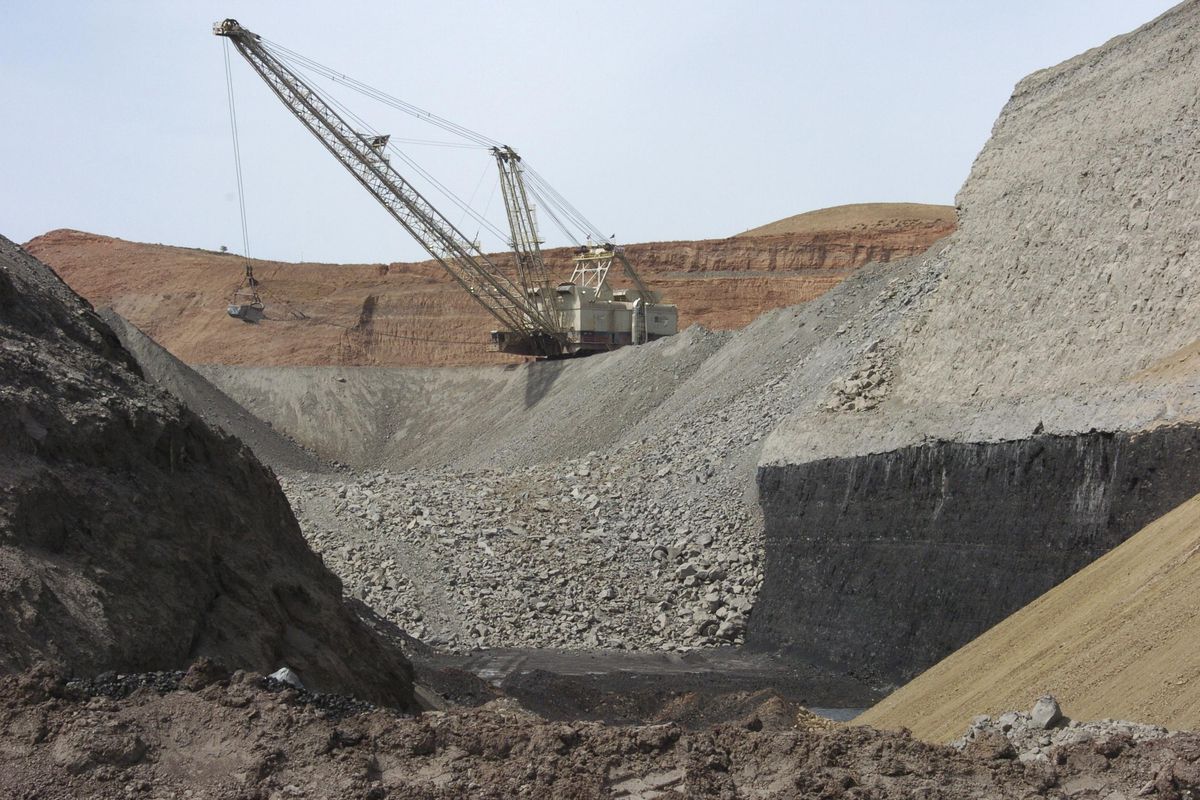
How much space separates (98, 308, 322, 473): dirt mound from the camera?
38.6 m

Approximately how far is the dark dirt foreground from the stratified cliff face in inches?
270

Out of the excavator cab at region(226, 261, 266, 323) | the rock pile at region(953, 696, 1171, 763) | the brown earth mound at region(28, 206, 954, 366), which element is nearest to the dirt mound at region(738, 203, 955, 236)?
the brown earth mound at region(28, 206, 954, 366)

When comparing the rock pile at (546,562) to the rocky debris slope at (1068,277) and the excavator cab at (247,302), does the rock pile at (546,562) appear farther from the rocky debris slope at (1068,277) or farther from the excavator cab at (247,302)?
the excavator cab at (247,302)

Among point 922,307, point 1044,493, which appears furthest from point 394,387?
point 1044,493

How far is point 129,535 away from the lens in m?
9.66

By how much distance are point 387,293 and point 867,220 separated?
2901 centimetres

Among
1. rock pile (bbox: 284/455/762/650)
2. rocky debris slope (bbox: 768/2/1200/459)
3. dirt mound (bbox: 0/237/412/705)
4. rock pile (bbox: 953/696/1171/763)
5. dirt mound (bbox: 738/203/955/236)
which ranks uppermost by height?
dirt mound (bbox: 738/203/955/236)

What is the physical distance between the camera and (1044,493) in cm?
1454

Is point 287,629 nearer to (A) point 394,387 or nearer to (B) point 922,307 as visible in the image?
(B) point 922,307

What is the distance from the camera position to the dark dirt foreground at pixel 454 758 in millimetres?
6582

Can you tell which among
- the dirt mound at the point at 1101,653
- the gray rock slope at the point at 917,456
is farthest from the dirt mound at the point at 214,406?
the dirt mound at the point at 1101,653

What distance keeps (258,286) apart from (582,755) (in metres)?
54.5

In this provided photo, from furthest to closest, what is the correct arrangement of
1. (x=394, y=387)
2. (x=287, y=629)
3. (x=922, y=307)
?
1. (x=394, y=387)
2. (x=922, y=307)
3. (x=287, y=629)

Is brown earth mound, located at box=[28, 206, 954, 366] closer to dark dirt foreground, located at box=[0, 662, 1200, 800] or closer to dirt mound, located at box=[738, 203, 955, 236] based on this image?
dirt mound, located at box=[738, 203, 955, 236]
